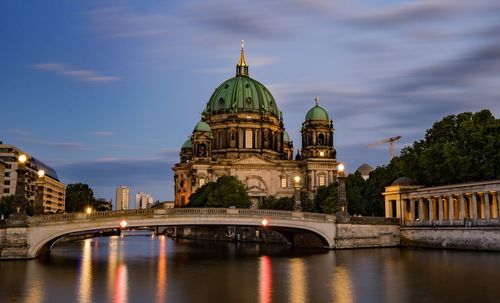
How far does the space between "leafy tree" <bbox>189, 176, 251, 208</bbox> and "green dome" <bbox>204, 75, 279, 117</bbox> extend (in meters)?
44.1

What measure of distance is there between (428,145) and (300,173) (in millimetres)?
67144

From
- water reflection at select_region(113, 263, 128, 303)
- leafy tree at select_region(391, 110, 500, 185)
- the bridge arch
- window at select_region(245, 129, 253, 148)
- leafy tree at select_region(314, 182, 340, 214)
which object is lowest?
water reflection at select_region(113, 263, 128, 303)

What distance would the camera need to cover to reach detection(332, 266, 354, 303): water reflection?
101 feet

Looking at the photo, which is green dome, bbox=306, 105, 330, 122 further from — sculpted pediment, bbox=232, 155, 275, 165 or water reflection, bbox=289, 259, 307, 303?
water reflection, bbox=289, 259, 307, 303

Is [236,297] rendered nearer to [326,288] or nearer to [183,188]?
[326,288]

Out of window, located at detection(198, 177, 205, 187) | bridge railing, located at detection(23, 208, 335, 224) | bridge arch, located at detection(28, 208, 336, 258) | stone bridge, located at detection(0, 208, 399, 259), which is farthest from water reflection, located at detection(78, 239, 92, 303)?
window, located at detection(198, 177, 205, 187)

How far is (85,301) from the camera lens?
30.3 meters

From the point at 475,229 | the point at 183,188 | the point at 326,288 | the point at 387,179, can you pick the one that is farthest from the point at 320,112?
the point at 326,288

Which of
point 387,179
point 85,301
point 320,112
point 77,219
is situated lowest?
point 85,301

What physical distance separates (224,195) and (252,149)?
43888 millimetres

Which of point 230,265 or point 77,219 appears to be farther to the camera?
point 77,219

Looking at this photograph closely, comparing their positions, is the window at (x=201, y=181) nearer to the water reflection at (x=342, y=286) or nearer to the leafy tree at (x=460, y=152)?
the leafy tree at (x=460, y=152)

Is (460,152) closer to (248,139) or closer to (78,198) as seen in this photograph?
(248,139)

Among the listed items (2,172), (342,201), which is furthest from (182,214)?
(2,172)
